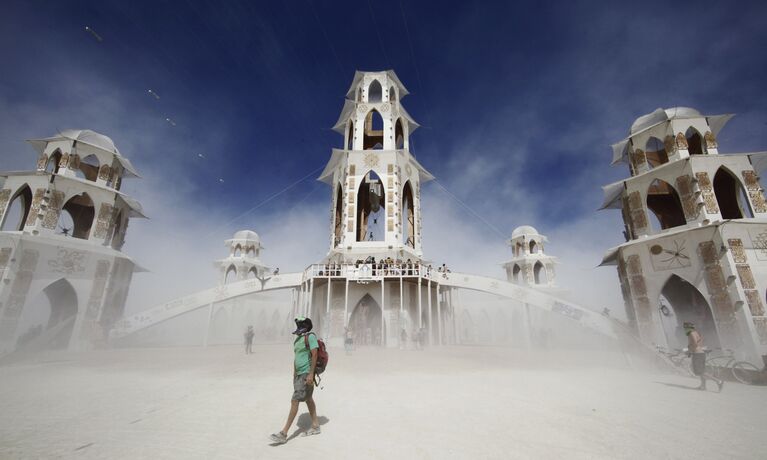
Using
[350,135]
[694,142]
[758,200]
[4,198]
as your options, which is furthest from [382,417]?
[350,135]

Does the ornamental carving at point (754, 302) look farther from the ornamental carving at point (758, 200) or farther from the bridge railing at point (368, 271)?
the bridge railing at point (368, 271)

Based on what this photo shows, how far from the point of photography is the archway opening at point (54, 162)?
20.4 metres

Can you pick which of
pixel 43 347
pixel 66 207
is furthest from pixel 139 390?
pixel 66 207

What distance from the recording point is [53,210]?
19016 mm

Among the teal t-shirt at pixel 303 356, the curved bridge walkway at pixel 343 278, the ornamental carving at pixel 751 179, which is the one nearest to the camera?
the teal t-shirt at pixel 303 356

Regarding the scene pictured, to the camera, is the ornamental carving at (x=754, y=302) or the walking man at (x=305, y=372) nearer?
the walking man at (x=305, y=372)

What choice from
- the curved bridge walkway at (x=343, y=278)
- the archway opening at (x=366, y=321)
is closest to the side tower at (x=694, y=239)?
the curved bridge walkway at (x=343, y=278)

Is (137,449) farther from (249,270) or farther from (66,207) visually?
(249,270)

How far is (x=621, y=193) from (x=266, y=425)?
2157 centimetres

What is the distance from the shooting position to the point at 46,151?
2044cm

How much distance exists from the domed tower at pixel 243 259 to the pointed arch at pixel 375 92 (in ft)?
76.7

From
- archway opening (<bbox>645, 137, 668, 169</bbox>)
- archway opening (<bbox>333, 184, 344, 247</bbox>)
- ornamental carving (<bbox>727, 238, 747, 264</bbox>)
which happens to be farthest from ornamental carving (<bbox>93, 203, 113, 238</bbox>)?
archway opening (<bbox>645, 137, 668, 169</bbox>)

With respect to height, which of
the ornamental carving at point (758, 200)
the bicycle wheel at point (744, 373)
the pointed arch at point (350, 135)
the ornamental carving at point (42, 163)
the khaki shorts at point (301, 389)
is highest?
the pointed arch at point (350, 135)

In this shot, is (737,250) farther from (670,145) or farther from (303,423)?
(303,423)
